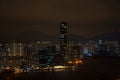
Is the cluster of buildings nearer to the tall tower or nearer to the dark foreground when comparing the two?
the tall tower

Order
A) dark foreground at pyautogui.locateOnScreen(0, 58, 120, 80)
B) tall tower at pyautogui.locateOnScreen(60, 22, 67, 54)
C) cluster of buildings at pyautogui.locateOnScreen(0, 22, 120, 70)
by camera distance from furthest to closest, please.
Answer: tall tower at pyautogui.locateOnScreen(60, 22, 67, 54), cluster of buildings at pyautogui.locateOnScreen(0, 22, 120, 70), dark foreground at pyautogui.locateOnScreen(0, 58, 120, 80)

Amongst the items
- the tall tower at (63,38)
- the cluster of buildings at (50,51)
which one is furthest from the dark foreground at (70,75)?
the tall tower at (63,38)

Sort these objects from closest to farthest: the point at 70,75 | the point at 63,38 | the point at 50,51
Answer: the point at 70,75 → the point at 50,51 → the point at 63,38

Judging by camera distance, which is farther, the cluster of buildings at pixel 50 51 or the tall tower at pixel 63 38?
the tall tower at pixel 63 38

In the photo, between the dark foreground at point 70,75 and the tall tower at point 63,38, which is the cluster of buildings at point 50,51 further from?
the dark foreground at point 70,75

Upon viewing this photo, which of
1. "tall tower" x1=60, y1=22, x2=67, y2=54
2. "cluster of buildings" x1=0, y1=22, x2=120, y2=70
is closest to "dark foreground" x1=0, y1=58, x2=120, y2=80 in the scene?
"cluster of buildings" x1=0, y1=22, x2=120, y2=70

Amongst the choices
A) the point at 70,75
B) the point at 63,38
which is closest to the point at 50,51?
the point at 63,38

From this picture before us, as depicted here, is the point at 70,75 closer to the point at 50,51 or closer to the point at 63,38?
the point at 50,51

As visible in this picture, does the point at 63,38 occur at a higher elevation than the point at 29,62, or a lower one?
higher

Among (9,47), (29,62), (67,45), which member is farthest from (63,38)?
(29,62)

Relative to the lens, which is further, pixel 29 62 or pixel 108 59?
pixel 108 59

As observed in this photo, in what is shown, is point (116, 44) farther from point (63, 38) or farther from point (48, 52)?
point (48, 52)
